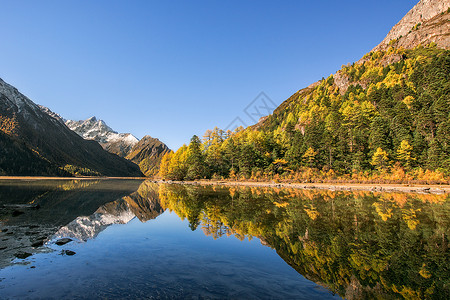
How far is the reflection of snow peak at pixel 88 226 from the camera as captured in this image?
43.4ft

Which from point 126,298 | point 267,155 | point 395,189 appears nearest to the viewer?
point 126,298

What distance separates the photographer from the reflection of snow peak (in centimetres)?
1324

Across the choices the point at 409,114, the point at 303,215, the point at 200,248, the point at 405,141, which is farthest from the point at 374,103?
the point at 200,248

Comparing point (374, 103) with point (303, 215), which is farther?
point (374, 103)

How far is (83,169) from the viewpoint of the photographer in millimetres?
191625

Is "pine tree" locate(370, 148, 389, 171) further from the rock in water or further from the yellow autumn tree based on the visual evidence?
the rock in water

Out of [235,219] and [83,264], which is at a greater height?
[235,219]

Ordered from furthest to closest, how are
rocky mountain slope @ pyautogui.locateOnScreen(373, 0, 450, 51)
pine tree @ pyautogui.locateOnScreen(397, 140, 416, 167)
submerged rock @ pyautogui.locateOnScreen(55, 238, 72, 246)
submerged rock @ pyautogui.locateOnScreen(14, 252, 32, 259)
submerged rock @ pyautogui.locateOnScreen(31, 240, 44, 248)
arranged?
1. rocky mountain slope @ pyautogui.locateOnScreen(373, 0, 450, 51)
2. pine tree @ pyautogui.locateOnScreen(397, 140, 416, 167)
3. submerged rock @ pyautogui.locateOnScreen(55, 238, 72, 246)
4. submerged rock @ pyautogui.locateOnScreen(31, 240, 44, 248)
5. submerged rock @ pyautogui.locateOnScreen(14, 252, 32, 259)

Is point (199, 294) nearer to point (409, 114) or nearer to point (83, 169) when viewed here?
point (409, 114)

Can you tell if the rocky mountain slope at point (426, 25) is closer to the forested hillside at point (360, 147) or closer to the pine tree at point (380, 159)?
the forested hillside at point (360, 147)

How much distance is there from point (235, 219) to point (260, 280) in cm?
978

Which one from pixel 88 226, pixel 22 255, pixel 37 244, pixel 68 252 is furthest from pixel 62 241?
pixel 88 226

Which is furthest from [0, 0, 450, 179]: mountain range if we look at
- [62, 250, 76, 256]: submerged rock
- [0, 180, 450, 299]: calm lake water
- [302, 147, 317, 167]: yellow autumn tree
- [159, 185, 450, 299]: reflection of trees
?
[62, 250, 76, 256]: submerged rock

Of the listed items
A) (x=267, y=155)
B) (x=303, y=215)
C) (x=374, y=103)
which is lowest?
(x=303, y=215)
